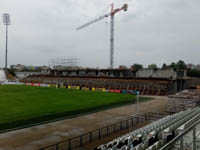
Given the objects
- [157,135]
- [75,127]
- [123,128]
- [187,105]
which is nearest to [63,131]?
[75,127]

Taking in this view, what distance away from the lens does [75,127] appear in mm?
16844

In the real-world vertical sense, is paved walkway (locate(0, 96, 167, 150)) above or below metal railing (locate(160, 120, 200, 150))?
below

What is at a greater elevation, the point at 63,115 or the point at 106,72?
the point at 106,72

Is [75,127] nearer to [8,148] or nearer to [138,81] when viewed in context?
[8,148]

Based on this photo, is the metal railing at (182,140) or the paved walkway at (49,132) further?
the paved walkway at (49,132)

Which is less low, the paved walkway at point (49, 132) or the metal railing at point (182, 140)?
the metal railing at point (182, 140)

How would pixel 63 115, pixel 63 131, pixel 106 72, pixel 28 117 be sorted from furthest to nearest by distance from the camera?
pixel 106 72 < pixel 63 115 < pixel 28 117 < pixel 63 131

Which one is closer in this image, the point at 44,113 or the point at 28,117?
the point at 28,117

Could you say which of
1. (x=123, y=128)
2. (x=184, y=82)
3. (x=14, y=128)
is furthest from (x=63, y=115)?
(x=184, y=82)

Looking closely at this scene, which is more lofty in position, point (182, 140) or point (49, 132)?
point (182, 140)

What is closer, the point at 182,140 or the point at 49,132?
the point at 182,140

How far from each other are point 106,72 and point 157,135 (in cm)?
7574

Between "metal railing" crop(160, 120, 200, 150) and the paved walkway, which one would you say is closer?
"metal railing" crop(160, 120, 200, 150)

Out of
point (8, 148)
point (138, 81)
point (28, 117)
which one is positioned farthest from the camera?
point (138, 81)
